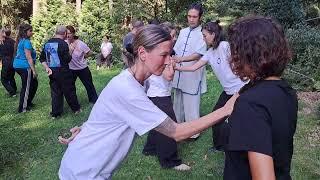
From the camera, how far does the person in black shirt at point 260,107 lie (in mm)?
1775

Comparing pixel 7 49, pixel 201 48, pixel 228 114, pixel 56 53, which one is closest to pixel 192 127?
pixel 228 114

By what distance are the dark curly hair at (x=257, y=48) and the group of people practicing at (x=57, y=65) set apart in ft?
21.7

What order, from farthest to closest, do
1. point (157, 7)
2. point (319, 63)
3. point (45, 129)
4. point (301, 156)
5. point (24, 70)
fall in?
point (157, 7) < point (319, 63) < point (24, 70) < point (45, 129) < point (301, 156)

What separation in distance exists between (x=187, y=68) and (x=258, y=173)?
4123 millimetres

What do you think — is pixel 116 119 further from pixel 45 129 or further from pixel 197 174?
pixel 45 129

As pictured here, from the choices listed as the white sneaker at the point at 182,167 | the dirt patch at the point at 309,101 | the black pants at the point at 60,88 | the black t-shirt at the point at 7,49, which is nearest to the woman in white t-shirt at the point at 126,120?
the white sneaker at the point at 182,167

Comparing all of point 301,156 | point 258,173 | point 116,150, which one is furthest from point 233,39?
point 301,156

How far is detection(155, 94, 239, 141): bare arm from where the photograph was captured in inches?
94.4

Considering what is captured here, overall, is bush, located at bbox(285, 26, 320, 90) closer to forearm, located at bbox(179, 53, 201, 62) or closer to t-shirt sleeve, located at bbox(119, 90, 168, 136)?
forearm, located at bbox(179, 53, 201, 62)

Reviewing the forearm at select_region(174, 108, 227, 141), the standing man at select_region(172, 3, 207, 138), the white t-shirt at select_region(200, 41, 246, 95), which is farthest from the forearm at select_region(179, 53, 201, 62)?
the forearm at select_region(174, 108, 227, 141)

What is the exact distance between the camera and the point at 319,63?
459 inches

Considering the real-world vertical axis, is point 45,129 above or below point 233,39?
below

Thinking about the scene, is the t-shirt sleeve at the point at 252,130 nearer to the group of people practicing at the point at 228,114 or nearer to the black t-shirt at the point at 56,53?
the group of people practicing at the point at 228,114

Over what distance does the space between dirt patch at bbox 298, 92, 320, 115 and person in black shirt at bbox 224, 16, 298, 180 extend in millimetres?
7103
